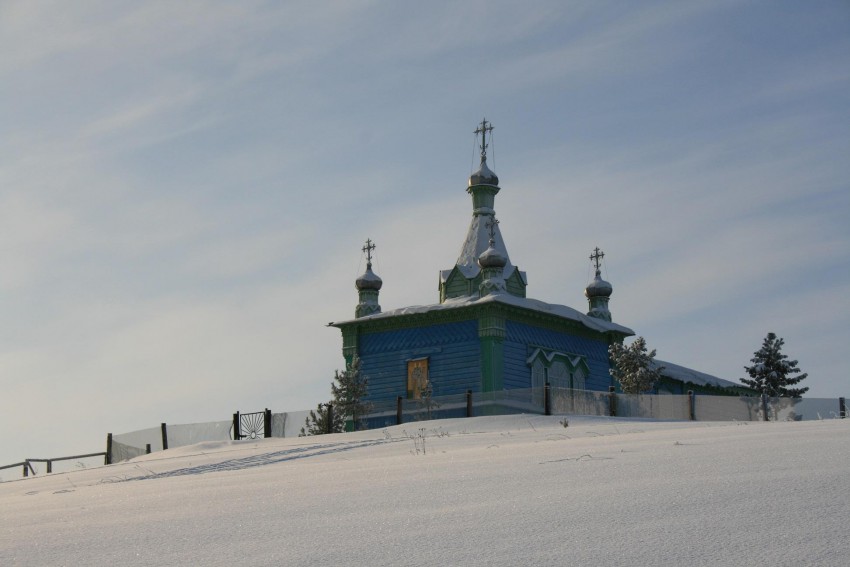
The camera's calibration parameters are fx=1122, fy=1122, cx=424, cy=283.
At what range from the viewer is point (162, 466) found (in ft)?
52.9

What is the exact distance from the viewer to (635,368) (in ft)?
113

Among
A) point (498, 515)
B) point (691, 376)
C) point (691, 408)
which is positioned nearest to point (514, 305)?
point (691, 408)

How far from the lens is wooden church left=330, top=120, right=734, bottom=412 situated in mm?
32406

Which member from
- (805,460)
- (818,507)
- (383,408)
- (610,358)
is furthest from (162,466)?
(610,358)

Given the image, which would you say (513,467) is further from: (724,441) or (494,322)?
(494,322)

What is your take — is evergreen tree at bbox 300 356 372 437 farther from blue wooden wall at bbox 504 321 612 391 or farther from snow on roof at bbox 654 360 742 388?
snow on roof at bbox 654 360 742 388

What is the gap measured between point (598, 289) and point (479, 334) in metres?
7.89

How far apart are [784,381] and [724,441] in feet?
156

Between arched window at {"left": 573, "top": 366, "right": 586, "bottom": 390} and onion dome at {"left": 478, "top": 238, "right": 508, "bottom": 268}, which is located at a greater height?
onion dome at {"left": 478, "top": 238, "right": 508, "bottom": 268}

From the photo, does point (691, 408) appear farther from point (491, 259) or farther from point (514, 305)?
point (491, 259)

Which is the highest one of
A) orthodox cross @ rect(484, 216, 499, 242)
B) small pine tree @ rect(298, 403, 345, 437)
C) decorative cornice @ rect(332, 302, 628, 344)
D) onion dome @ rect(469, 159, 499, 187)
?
onion dome @ rect(469, 159, 499, 187)

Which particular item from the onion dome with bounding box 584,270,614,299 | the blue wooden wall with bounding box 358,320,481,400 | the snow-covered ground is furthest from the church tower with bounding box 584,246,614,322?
the snow-covered ground

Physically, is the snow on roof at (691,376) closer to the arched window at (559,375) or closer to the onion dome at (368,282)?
the arched window at (559,375)

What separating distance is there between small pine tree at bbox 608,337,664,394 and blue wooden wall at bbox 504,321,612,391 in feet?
4.06
